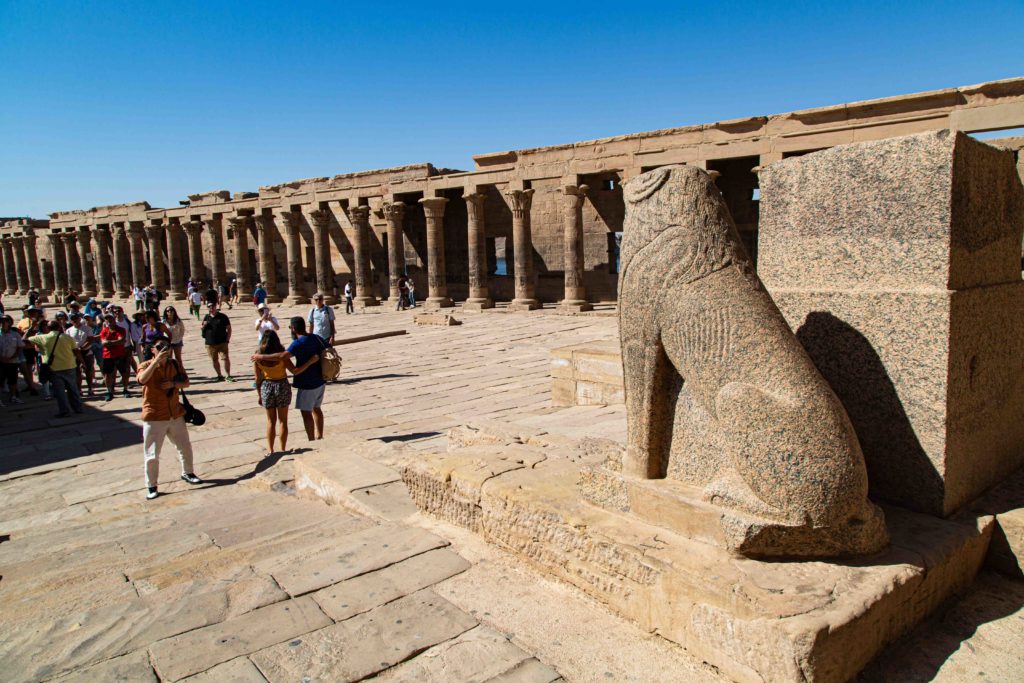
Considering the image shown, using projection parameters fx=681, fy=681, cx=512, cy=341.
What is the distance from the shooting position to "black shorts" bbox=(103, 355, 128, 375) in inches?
448

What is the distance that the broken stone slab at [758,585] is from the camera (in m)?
2.43

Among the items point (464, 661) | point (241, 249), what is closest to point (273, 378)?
point (464, 661)

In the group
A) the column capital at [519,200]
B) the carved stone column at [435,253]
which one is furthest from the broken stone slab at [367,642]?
the carved stone column at [435,253]

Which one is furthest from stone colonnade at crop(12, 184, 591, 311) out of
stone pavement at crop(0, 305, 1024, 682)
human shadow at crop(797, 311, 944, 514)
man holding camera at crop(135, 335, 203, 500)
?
human shadow at crop(797, 311, 944, 514)

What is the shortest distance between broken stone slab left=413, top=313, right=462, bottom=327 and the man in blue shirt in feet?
39.0

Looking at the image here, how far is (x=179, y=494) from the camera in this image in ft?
21.3

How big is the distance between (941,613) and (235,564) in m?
3.71

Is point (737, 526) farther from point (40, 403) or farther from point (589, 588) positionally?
point (40, 403)

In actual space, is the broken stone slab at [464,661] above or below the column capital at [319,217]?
below

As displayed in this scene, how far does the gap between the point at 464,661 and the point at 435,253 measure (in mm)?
22577

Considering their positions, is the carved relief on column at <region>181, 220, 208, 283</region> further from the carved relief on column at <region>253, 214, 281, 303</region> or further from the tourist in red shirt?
the tourist in red shirt

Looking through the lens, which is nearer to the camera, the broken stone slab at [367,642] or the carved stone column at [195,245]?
the broken stone slab at [367,642]

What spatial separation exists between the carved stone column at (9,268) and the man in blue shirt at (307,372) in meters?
49.5

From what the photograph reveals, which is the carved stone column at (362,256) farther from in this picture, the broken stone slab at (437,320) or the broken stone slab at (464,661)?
the broken stone slab at (464,661)
